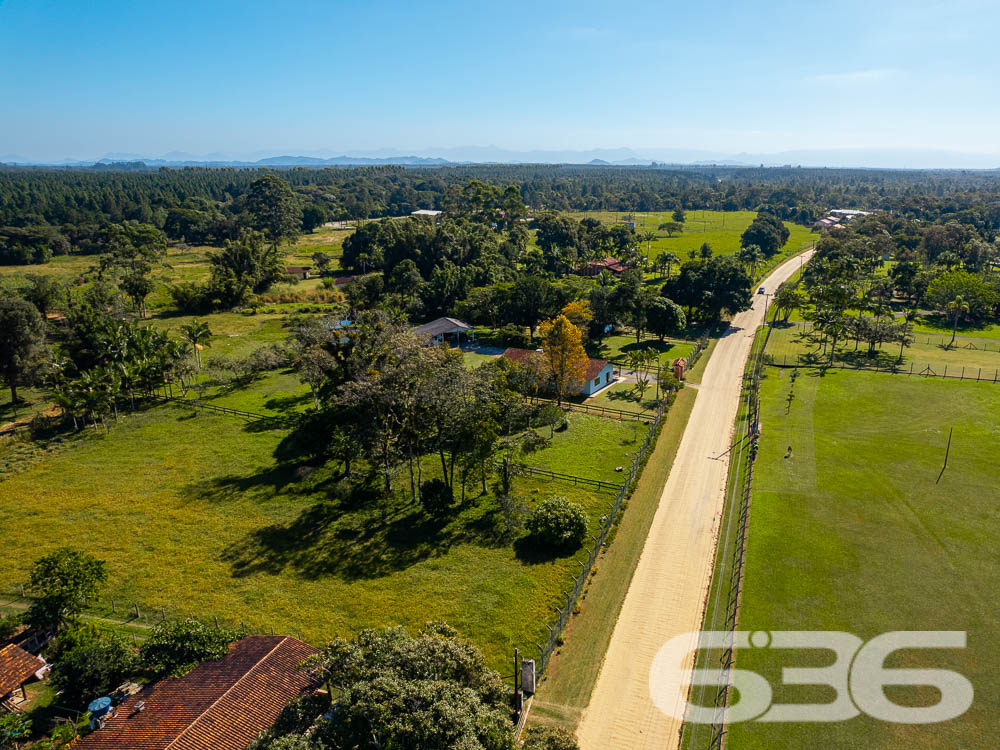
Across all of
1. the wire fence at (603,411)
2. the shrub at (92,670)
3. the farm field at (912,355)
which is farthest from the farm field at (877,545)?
the shrub at (92,670)

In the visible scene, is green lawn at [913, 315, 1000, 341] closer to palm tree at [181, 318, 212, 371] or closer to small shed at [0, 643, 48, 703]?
palm tree at [181, 318, 212, 371]

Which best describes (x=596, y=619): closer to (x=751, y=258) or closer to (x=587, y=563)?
(x=587, y=563)

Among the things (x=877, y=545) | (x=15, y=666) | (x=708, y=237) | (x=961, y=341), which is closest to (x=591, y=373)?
(x=877, y=545)

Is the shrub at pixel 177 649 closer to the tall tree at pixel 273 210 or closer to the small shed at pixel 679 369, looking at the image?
the small shed at pixel 679 369

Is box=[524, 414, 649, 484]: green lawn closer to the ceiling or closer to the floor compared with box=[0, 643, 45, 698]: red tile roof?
closer to the ceiling

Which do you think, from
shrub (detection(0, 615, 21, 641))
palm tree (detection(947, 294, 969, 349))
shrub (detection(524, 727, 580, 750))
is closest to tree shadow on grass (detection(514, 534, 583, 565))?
shrub (detection(524, 727, 580, 750))

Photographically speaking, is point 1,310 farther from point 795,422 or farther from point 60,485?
point 795,422
